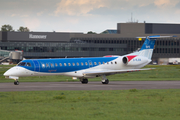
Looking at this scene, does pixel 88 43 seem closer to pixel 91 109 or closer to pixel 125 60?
pixel 125 60

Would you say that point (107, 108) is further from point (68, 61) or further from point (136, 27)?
point (136, 27)

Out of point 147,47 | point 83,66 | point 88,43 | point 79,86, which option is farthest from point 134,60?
point 88,43

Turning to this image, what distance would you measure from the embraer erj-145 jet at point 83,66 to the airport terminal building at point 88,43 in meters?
96.1

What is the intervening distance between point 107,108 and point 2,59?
86.7 m

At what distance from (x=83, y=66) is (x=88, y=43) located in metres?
103

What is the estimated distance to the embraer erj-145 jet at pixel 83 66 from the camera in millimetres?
36906

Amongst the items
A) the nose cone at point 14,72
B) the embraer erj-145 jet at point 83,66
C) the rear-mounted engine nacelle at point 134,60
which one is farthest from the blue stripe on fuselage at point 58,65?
the rear-mounted engine nacelle at point 134,60

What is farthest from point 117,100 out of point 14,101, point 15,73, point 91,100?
point 15,73

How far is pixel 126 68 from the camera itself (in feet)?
141

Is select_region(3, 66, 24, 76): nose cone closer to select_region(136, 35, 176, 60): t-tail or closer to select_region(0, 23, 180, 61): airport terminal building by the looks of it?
select_region(136, 35, 176, 60): t-tail

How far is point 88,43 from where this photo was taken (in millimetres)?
142750

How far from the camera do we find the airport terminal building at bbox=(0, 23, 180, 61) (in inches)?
5404

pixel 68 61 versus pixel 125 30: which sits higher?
pixel 125 30

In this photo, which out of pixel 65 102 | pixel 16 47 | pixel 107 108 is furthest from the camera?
pixel 16 47
